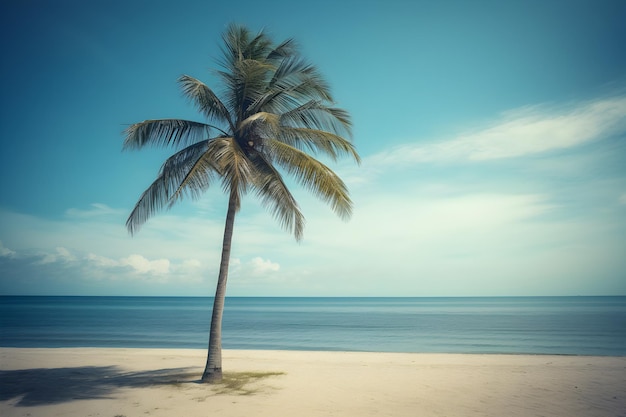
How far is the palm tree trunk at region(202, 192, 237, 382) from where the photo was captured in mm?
9570

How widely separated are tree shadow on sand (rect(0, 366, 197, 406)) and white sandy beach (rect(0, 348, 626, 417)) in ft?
0.08

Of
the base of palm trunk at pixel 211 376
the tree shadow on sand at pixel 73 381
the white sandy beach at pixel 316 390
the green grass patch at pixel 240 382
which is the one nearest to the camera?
the white sandy beach at pixel 316 390

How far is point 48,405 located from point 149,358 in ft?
22.5

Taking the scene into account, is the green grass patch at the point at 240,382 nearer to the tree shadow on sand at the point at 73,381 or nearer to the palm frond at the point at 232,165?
the tree shadow on sand at the point at 73,381

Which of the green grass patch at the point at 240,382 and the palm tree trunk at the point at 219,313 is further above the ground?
the palm tree trunk at the point at 219,313

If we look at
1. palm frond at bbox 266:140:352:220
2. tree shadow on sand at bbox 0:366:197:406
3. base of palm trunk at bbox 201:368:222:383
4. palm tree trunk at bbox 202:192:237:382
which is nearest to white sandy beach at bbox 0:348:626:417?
tree shadow on sand at bbox 0:366:197:406

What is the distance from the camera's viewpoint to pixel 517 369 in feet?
39.8

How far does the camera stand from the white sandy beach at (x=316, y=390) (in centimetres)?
751

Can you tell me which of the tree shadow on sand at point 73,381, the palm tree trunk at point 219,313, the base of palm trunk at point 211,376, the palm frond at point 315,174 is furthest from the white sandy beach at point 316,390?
the palm frond at point 315,174

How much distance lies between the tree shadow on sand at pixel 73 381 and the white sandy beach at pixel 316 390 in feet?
0.08

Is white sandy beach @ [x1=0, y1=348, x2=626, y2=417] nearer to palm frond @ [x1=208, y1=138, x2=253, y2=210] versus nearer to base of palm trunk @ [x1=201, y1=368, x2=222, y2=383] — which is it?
base of palm trunk @ [x1=201, y1=368, x2=222, y2=383]

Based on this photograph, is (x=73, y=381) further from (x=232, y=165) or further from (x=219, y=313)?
(x=232, y=165)

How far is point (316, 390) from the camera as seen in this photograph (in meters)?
9.08

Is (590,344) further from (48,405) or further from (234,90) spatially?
(48,405)
